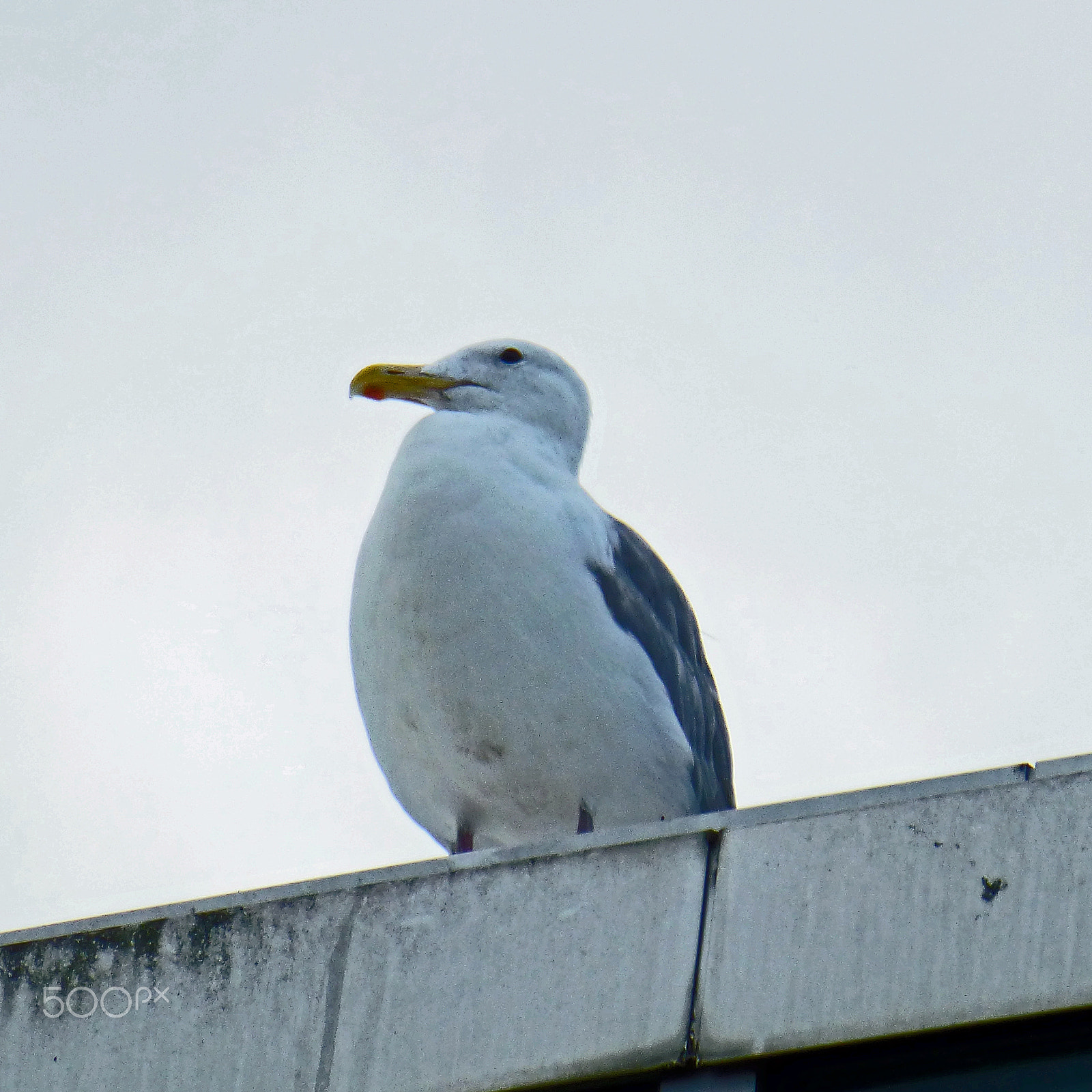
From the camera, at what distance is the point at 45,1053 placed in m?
5.16

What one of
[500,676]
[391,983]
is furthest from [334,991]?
[500,676]

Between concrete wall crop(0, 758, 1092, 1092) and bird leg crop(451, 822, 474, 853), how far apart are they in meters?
1.72

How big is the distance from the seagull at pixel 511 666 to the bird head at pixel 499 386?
27.6 inches

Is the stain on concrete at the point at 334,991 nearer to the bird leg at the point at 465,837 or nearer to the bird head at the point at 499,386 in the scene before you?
the bird leg at the point at 465,837

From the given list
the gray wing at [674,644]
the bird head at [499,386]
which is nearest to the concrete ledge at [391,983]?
the gray wing at [674,644]

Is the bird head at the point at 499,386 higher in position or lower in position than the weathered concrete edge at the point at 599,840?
higher

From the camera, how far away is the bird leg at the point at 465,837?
6988mm

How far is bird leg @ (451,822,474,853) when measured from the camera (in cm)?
699

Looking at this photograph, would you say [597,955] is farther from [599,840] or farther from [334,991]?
[334,991]

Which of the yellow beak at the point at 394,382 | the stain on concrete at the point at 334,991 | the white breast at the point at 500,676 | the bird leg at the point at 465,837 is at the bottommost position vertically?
the stain on concrete at the point at 334,991

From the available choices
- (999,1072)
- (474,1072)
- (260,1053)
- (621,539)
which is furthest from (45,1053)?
(621,539)

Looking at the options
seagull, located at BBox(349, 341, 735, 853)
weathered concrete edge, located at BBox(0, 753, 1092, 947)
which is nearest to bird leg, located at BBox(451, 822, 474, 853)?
seagull, located at BBox(349, 341, 735, 853)

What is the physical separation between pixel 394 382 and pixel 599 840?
3.40m

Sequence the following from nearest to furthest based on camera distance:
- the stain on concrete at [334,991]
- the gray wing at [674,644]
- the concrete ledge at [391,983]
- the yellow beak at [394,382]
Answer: the concrete ledge at [391,983] < the stain on concrete at [334,991] < the gray wing at [674,644] < the yellow beak at [394,382]
